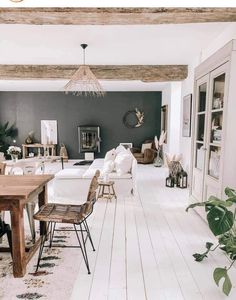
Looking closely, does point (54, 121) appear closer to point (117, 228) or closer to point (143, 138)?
point (143, 138)

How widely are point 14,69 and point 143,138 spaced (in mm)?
5147

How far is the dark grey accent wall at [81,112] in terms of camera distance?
8.91m

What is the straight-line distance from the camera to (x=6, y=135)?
8852 millimetres

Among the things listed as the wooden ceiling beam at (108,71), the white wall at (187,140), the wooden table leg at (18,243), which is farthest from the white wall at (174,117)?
the wooden table leg at (18,243)

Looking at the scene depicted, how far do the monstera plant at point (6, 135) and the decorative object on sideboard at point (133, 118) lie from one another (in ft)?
13.9

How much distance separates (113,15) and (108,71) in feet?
9.64

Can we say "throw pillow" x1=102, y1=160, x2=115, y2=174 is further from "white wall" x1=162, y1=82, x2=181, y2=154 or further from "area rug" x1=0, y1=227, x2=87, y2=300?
"white wall" x1=162, y1=82, x2=181, y2=154

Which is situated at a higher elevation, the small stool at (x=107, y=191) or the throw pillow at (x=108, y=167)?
the throw pillow at (x=108, y=167)

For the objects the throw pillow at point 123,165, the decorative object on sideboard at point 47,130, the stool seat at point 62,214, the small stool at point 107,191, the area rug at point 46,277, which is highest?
the decorative object on sideboard at point 47,130

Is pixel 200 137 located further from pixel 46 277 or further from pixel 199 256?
pixel 46 277

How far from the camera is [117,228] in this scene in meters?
3.15

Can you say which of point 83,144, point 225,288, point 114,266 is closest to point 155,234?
point 114,266

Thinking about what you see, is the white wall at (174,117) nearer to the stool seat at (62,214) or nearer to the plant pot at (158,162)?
the plant pot at (158,162)

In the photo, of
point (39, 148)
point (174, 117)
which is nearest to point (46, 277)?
point (174, 117)
